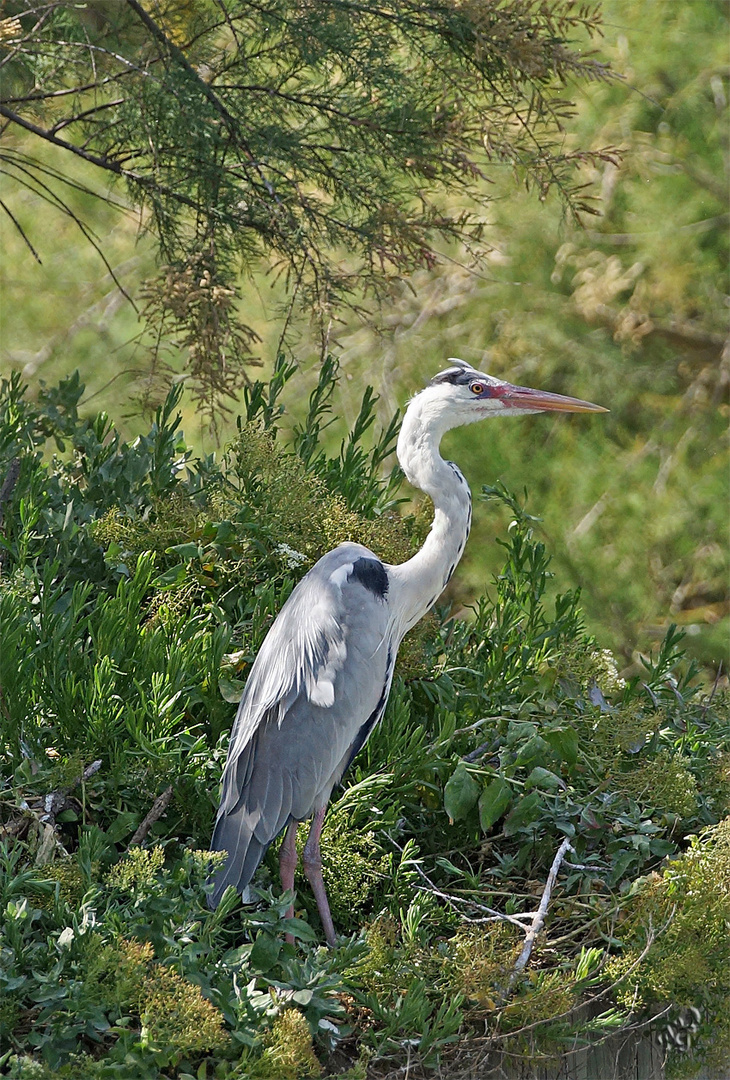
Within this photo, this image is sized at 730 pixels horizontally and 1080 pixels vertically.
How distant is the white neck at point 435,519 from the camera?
138 inches

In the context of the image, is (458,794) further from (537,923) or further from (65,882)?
(65,882)

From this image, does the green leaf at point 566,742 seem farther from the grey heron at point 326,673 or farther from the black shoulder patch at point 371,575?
the black shoulder patch at point 371,575

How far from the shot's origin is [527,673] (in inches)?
154

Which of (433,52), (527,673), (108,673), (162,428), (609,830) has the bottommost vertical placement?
(609,830)

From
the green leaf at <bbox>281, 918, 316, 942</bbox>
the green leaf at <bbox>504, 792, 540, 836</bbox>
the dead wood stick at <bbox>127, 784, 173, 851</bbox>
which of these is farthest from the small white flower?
the green leaf at <bbox>281, 918, 316, 942</bbox>

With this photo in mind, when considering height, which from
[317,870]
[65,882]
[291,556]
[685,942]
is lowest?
[685,942]

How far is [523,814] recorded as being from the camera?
3.32m

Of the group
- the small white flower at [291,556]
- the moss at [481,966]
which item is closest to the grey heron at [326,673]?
the moss at [481,966]

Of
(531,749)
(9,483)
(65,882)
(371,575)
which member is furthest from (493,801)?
(9,483)

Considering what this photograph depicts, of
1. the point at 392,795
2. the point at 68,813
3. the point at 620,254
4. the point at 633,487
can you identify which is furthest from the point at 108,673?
the point at 620,254

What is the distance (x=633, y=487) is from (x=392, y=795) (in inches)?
181

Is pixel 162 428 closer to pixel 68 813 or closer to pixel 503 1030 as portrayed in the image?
pixel 68 813

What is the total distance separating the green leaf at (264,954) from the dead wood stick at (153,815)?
1.60ft

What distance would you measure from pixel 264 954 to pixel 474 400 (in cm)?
171
